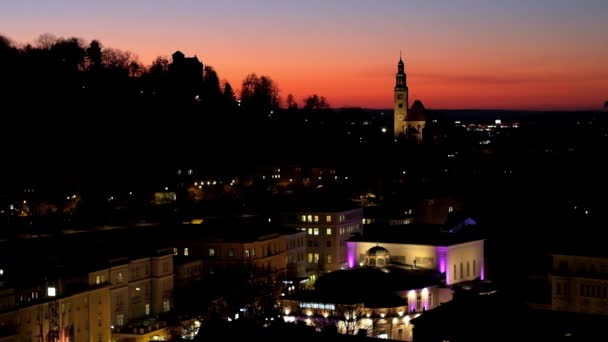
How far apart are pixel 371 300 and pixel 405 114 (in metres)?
70.0

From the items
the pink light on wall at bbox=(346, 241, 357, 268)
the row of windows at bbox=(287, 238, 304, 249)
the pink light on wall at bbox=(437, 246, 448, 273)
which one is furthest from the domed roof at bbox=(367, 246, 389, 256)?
the row of windows at bbox=(287, 238, 304, 249)

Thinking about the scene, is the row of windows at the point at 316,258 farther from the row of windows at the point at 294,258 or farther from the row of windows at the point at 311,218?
the row of windows at the point at 311,218

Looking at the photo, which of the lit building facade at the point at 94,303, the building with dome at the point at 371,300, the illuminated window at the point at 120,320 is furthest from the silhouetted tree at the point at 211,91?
the illuminated window at the point at 120,320

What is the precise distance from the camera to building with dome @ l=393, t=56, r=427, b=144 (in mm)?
102688

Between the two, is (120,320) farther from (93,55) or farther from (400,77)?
(400,77)

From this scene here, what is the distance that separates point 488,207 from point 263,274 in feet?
90.4

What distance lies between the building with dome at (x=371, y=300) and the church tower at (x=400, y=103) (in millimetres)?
63678

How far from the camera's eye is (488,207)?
64.2 meters

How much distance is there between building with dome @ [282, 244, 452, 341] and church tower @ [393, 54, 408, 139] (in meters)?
63.7

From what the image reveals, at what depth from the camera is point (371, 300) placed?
35.2 meters

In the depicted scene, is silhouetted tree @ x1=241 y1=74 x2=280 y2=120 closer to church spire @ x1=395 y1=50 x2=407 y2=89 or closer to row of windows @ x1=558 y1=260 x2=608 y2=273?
church spire @ x1=395 y1=50 x2=407 y2=89

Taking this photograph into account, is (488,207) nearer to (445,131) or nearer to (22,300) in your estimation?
(22,300)

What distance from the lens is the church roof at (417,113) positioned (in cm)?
10356

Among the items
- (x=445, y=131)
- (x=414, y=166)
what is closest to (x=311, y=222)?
(x=414, y=166)
